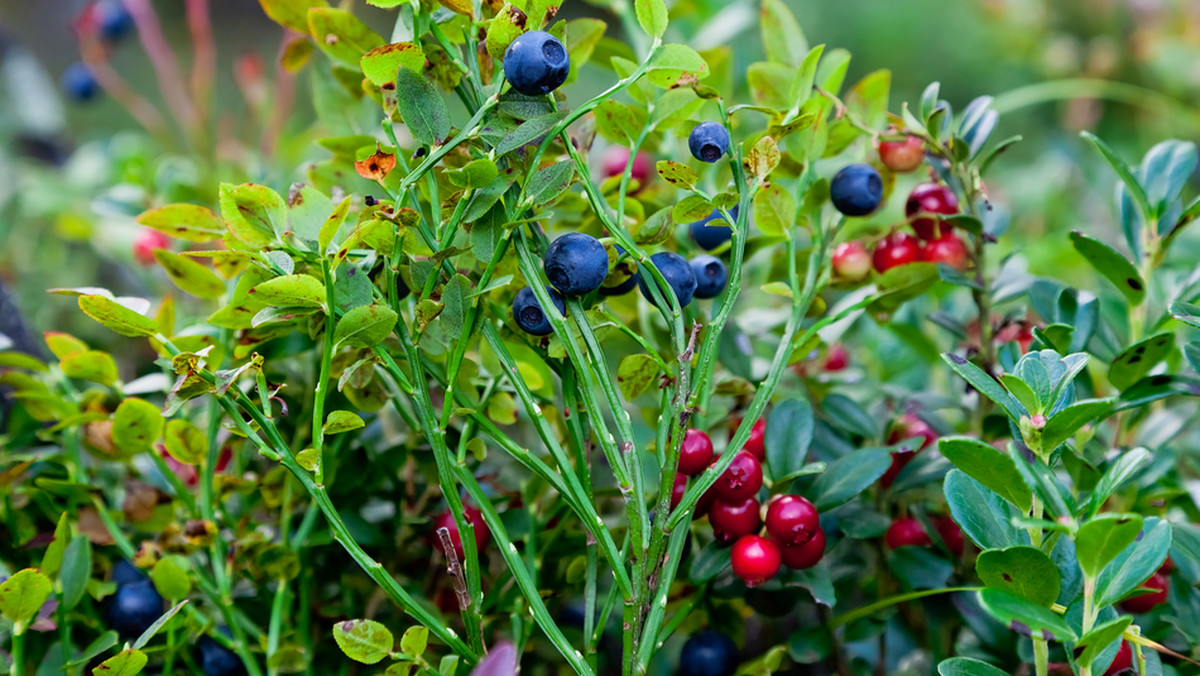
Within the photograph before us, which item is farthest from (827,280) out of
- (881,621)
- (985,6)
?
(985,6)

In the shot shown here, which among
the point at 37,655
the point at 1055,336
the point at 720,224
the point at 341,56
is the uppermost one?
the point at 341,56

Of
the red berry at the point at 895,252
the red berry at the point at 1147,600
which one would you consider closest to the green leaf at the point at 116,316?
the red berry at the point at 895,252

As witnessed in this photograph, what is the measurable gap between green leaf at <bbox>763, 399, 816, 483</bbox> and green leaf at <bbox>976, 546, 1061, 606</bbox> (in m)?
0.18

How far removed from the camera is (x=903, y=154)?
723mm

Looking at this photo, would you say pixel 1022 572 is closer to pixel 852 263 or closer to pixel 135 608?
pixel 852 263

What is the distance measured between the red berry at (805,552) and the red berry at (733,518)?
3cm

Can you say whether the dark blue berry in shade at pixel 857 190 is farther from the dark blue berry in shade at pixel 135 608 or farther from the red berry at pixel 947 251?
the dark blue berry in shade at pixel 135 608

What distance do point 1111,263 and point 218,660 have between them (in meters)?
0.75

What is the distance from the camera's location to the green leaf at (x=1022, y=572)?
46 cm

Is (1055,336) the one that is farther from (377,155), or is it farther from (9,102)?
(9,102)

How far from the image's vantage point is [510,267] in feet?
1.81

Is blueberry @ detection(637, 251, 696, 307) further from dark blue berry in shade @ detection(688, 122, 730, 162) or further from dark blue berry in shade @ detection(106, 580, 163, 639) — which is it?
dark blue berry in shade @ detection(106, 580, 163, 639)

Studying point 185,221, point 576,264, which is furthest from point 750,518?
point 185,221

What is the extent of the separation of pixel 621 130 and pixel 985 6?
7.94ft
